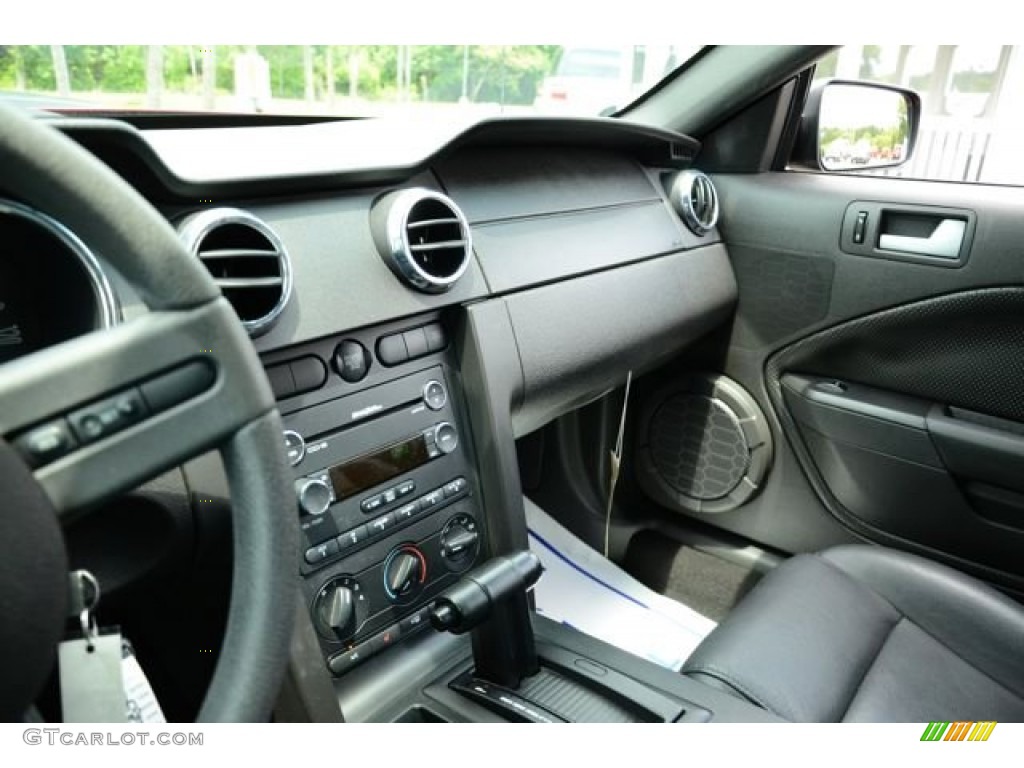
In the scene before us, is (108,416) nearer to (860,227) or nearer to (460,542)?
(460,542)

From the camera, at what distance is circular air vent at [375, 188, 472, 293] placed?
95 cm

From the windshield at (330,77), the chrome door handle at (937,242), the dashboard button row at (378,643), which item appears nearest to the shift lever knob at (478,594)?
the dashboard button row at (378,643)

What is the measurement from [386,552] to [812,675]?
579 mm

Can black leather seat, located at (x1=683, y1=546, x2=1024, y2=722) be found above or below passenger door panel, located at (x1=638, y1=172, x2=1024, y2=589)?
below

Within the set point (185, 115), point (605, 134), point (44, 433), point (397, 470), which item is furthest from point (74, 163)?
point (605, 134)

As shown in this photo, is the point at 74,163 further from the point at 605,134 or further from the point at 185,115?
the point at 605,134

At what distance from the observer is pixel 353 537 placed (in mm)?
921

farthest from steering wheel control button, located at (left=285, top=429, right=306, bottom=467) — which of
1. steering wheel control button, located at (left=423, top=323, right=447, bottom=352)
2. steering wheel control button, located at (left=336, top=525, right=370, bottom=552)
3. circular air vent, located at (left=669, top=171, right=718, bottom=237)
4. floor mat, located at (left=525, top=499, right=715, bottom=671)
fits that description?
circular air vent, located at (left=669, top=171, right=718, bottom=237)

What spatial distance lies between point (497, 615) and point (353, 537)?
0.19 metres

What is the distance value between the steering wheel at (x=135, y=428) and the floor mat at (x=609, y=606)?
854mm

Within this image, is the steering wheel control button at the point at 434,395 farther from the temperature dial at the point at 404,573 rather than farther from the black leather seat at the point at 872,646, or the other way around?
the black leather seat at the point at 872,646

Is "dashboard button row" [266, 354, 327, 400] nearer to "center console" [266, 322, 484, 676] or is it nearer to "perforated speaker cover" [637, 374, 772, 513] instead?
"center console" [266, 322, 484, 676]

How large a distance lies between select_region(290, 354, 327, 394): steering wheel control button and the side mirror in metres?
1.19

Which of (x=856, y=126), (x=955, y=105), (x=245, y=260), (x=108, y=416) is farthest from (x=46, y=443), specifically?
(x=955, y=105)
